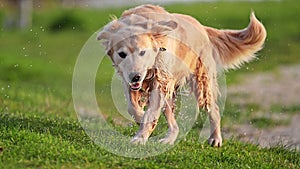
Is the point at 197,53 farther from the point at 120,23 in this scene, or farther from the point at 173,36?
the point at 120,23

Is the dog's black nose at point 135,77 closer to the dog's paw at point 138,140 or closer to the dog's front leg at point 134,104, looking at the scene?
the dog's front leg at point 134,104

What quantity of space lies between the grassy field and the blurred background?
0.04 m

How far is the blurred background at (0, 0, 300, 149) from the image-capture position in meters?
9.51

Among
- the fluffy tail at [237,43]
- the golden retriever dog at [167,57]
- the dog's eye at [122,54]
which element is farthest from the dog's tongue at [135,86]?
the fluffy tail at [237,43]

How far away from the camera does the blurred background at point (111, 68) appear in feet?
31.2

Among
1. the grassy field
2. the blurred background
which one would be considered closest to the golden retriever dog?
the grassy field

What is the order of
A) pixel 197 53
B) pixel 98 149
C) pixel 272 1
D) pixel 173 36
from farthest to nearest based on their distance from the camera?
pixel 272 1
pixel 197 53
pixel 173 36
pixel 98 149

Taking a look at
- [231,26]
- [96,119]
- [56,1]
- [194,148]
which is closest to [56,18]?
[231,26]

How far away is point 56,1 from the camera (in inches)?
1531

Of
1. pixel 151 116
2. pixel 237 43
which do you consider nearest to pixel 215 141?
Answer: pixel 151 116

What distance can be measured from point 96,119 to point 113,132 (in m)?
1.26

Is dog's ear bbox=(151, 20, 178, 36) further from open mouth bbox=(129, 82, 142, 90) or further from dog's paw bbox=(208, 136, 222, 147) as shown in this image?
dog's paw bbox=(208, 136, 222, 147)

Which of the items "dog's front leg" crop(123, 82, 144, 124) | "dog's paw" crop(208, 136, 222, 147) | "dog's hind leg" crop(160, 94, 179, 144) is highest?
"dog's front leg" crop(123, 82, 144, 124)

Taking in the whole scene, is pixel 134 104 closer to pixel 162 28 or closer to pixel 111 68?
pixel 162 28
